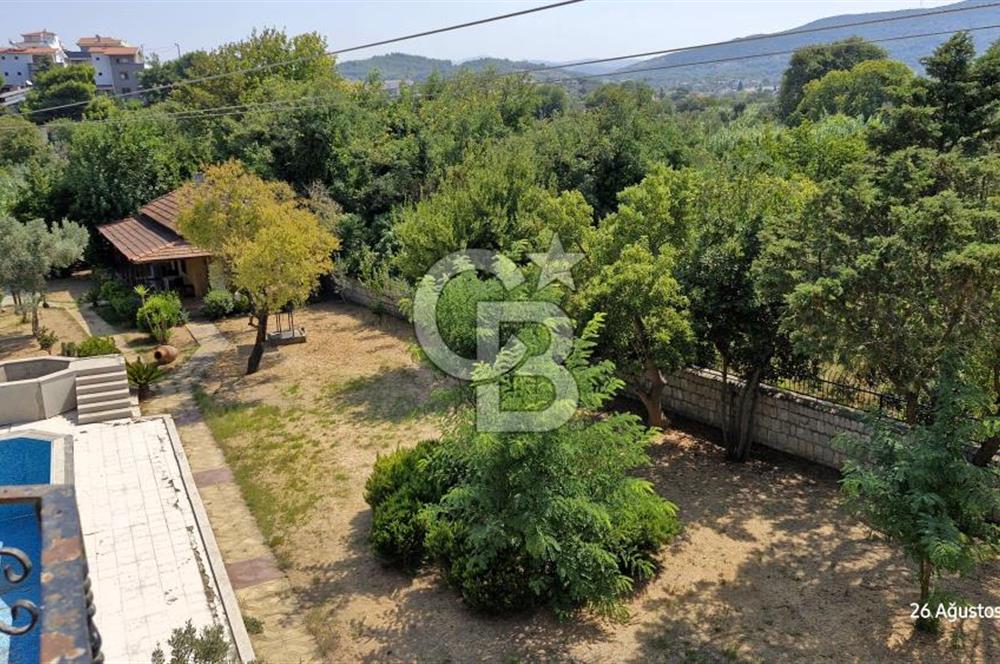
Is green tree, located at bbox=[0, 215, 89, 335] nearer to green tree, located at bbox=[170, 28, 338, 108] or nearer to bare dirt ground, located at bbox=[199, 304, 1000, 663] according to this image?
bare dirt ground, located at bbox=[199, 304, 1000, 663]

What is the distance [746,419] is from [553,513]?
6.54m

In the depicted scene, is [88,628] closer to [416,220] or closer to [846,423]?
[846,423]

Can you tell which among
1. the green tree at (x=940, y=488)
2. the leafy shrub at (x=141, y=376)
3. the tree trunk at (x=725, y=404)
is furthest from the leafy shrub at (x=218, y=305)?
the green tree at (x=940, y=488)

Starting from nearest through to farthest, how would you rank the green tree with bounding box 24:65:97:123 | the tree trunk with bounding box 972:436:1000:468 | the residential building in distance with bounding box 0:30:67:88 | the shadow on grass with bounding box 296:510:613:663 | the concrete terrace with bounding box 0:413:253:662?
the shadow on grass with bounding box 296:510:613:663, the concrete terrace with bounding box 0:413:253:662, the tree trunk with bounding box 972:436:1000:468, the green tree with bounding box 24:65:97:123, the residential building in distance with bounding box 0:30:67:88

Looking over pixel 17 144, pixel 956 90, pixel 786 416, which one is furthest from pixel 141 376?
pixel 17 144

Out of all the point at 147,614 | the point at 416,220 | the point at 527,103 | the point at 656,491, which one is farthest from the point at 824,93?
the point at 147,614

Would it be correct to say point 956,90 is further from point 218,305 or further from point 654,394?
point 218,305

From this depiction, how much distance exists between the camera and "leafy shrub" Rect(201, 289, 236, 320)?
A: 24.4 metres

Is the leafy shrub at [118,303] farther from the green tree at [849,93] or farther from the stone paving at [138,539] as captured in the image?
the green tree at [849,93]

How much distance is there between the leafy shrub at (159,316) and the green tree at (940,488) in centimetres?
1970

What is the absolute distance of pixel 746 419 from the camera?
13.4 metres

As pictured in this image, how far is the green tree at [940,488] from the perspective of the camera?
7379 mm

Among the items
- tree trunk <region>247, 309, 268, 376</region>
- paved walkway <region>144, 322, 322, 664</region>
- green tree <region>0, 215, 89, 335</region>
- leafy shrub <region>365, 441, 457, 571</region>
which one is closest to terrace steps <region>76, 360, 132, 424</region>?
paved walkway <region>144, 322, 322, 664</region>

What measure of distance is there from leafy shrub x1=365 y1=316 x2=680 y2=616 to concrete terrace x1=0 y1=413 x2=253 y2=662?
2970 mm
